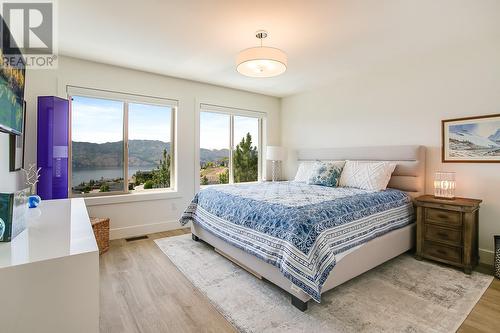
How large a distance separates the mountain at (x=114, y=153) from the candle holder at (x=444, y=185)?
4015 mm

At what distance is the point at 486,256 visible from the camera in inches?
115

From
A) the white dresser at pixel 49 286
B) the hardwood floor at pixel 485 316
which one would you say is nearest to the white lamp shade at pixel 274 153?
the hardwood floor at pixel 485 316

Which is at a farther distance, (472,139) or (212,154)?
(212,154)

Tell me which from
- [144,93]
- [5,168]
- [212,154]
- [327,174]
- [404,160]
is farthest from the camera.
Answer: [212,154]

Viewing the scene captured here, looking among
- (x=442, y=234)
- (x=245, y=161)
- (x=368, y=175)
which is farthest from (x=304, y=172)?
(x=442, y=234)

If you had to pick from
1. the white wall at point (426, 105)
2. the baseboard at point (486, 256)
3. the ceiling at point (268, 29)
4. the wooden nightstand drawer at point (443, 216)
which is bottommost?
the baseboard at point (486, 256)

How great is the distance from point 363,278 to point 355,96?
9.58 ft

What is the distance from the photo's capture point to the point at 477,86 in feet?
9.73

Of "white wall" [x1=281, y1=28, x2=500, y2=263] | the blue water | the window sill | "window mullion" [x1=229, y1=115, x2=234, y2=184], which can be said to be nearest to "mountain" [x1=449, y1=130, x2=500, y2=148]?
"white wall" [x1=281, y1=28, x2=500, y2=263]

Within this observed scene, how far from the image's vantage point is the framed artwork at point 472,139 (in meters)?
2.86

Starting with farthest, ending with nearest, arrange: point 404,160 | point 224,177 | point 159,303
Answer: point 224,177, point 404,160, point 159,303

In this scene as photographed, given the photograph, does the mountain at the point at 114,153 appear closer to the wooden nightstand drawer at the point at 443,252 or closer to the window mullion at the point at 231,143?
the window mullion at the point at 231,143

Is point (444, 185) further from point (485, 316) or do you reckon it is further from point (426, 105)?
point (485, 316)

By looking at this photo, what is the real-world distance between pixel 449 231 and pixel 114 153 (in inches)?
180
